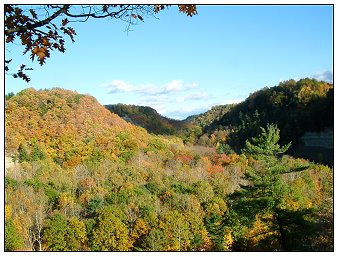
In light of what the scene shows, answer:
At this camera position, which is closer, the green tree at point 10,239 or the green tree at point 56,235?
the green tree at point 10,239

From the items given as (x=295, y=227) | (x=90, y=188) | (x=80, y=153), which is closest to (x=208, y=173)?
(x=90, y=188)

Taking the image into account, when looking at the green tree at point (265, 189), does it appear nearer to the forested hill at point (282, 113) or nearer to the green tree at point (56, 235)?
the forested hill at point (282, 113)

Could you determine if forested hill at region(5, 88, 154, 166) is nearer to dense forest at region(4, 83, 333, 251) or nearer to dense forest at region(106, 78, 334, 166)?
dense forest at region(4, 83, 333, 251)

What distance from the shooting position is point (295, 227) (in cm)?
501

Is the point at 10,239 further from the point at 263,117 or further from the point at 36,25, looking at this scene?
the point at 263,117

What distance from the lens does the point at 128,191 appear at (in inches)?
447

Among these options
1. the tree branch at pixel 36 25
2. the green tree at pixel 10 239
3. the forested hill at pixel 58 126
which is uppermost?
the tree branch at pixel 36 25

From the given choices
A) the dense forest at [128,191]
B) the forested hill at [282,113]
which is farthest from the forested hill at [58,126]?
the forested hill at [282,113]

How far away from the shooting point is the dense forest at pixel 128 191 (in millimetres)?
5074

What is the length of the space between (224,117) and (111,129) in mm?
10364

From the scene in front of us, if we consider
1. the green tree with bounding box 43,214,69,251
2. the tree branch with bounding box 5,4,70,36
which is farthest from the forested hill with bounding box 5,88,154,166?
the tree branch with bounding box 5,4,70,36

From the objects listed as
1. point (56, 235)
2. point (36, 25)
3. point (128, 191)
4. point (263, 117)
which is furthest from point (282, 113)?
point (36, 25)
